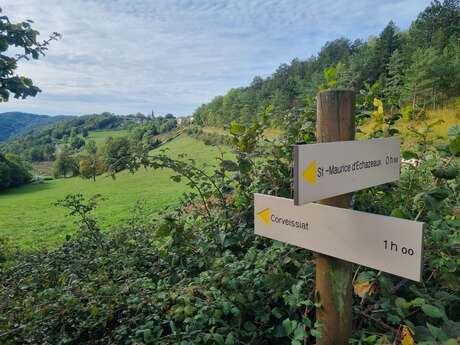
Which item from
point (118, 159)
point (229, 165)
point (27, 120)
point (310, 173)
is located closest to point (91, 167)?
point (118, 159)

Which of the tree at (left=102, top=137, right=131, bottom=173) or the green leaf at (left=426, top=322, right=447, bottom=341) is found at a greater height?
the tree at (left=102, top=137, right=131, bottom=173)

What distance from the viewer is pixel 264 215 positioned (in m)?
1.51

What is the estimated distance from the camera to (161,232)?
215 centimetres

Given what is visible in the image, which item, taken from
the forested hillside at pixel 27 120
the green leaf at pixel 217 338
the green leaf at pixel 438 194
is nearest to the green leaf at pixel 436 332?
the green leaf at pixel 438 194

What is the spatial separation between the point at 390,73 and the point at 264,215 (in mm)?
9651

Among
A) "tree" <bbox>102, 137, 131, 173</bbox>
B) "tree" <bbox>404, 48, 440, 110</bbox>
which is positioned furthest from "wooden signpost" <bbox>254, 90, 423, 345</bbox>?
"tree" <bbox>404, 48, 440, 110</bbox>

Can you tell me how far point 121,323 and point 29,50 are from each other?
360 cm

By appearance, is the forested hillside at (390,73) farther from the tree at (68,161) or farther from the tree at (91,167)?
the tree at (68,161)

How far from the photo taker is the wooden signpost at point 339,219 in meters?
1.10

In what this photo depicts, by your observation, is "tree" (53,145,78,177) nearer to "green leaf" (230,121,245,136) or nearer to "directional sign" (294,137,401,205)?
"green leaf" (230,121,245,136)

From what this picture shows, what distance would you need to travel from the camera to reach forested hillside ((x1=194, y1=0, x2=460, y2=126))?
2795 millimetres

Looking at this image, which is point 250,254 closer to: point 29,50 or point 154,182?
point 29,50

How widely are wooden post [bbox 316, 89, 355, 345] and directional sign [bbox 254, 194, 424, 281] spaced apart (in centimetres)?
8

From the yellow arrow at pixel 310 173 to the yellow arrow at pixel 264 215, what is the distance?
414 mm
